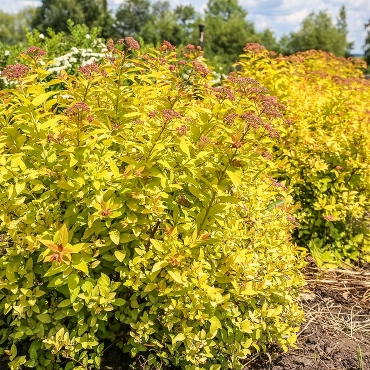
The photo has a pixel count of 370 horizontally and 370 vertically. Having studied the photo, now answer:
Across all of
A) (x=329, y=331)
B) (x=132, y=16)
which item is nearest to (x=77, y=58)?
(x=329, y=331)

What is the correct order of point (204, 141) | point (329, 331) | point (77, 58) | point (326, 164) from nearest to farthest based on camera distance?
point (204, 141) → point (329, 331) → point (326, 164) → point (77, 58)

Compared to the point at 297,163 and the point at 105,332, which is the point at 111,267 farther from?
the point at 297,163

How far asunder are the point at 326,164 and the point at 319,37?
35114 millimetres

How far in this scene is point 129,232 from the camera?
1810 millimetres

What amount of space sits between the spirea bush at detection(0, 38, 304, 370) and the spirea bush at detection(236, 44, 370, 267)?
1234 mm

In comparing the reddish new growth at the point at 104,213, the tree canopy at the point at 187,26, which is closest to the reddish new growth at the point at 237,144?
the reddish new growth at the point at 104,213

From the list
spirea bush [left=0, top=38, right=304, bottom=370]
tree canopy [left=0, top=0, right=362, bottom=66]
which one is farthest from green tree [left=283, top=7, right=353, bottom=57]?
spirea bush [left=0, top=38, right=304, bottom=370]

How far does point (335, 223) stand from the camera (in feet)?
11.0

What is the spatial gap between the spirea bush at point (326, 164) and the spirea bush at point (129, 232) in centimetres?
123

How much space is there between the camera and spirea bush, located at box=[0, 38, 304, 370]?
1.70 m

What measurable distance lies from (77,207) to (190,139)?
22.4 inches

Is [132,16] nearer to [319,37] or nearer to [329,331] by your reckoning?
[319,37]

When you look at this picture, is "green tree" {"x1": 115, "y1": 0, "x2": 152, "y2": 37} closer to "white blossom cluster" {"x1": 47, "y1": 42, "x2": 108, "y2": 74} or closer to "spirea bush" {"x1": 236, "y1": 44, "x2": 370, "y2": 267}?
"white blossom cluster" {"x1": 47, "y1": 42, "x2": 108, "y2": 74}

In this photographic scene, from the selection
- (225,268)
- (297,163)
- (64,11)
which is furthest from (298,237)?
(64,11)
